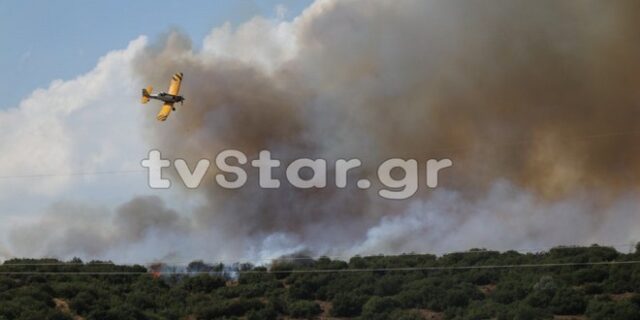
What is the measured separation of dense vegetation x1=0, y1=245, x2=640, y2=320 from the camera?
68875 mm

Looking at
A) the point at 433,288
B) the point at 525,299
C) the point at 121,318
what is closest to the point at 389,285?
the point at 433,288

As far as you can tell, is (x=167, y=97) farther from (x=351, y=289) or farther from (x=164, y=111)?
(x=351, y=289)

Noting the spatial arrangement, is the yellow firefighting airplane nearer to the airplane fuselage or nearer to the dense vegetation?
the airplane fuselage

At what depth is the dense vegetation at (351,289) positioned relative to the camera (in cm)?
6888

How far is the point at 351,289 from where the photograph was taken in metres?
74.9

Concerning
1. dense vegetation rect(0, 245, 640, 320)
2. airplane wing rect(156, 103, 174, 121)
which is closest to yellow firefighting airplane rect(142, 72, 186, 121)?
airplane wing rect(156, 103, 174, 121)

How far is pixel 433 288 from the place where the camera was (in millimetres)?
72188

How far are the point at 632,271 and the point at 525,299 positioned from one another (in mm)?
7860

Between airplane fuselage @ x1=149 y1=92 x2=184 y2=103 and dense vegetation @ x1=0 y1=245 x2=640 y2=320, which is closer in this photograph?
dense vegetation @ x1=0 y1=245 x2=640 y2=320

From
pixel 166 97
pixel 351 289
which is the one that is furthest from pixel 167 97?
pixel 351 289

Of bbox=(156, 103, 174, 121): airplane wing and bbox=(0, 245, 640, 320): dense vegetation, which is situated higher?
bbox=(156, 103, 174, 121): airplane wing

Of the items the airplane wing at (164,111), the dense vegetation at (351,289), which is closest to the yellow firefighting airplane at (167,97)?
the airplane wing at (164,111)

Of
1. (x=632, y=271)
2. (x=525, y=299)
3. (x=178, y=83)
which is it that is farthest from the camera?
(x=178, y=83)

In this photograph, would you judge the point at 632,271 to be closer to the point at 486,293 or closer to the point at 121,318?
the point at 486,293
